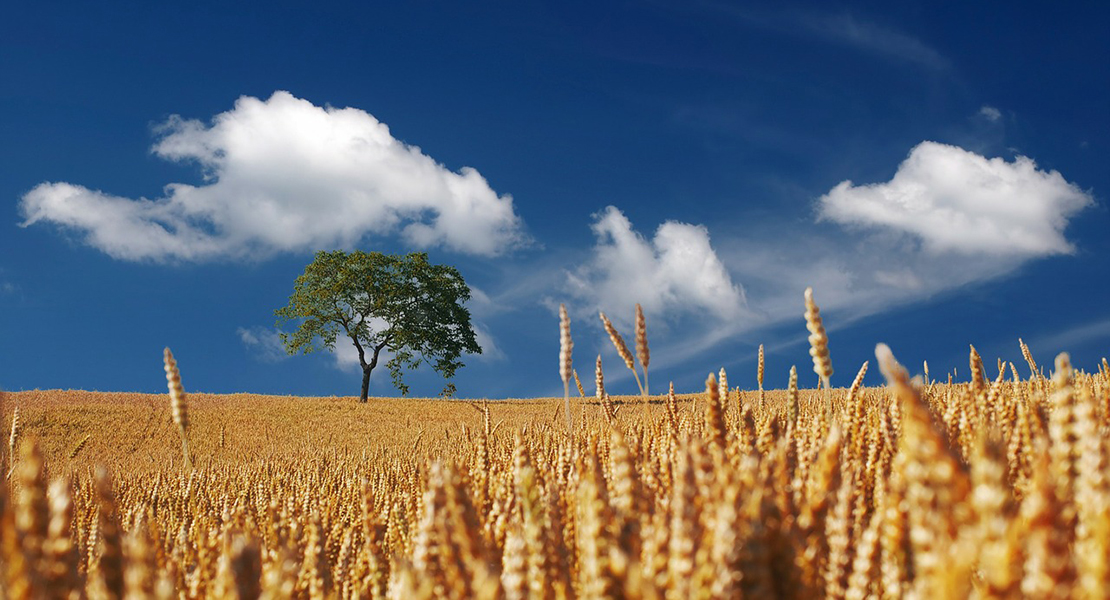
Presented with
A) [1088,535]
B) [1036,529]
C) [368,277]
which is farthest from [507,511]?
[368,277]

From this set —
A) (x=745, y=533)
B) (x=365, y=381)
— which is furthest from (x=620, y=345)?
(x=365, y=381)

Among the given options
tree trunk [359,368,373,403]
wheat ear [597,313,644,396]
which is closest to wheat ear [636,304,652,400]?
wheat ear [597,313,644,396]

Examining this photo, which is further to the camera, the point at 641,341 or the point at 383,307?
the point at 383,307

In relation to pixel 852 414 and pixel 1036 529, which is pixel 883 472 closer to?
pixel 852 414

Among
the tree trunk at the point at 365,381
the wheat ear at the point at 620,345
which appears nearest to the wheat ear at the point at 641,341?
the wheat ear at the point at 620,345

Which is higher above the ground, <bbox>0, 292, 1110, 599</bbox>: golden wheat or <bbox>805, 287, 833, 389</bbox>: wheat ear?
<bbox>805, 287, 833, 389</bbox>: wheat ear

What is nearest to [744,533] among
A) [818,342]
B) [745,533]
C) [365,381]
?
[745,533]

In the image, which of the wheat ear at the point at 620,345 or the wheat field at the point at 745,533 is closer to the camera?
the wheat field at the point at 745,533

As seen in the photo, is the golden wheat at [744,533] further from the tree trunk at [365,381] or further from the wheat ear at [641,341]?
the tree trunk at [365,381]

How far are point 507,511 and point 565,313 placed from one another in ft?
2.78

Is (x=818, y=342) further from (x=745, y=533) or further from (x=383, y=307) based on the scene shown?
(x=383, y=307)

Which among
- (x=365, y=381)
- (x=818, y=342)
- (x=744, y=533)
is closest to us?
(x=744, y=533)

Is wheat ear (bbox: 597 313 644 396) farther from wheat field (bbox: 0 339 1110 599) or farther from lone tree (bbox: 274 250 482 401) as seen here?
lone tree (bbox: 274 250 482 401)

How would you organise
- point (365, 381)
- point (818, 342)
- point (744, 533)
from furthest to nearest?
point (365, 381), point (818, 342), point (744, 533)
